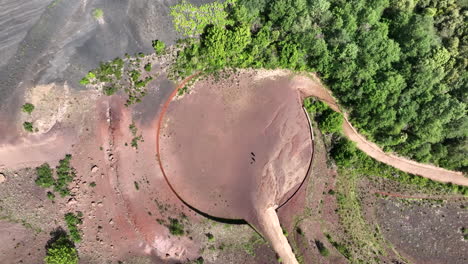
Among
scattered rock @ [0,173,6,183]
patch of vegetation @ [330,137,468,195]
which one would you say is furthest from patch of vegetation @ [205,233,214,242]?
scattered rock @ [0,173,6,183]

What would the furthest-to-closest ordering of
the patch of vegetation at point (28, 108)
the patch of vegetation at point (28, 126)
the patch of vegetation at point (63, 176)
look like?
the patch of vegetation at point (63, 176), the patch of vegetation at point (28, 126), the patch of vegetation at point (28, 108)

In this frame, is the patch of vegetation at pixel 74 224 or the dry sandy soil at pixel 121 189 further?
the patch of vegetation at pixel 74 224

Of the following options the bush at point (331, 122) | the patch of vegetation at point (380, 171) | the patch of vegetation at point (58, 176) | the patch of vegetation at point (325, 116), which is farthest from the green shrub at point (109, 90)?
the patch of vegetation at point (380, 171)

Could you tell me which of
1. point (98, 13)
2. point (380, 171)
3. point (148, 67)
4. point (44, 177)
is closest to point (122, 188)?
point (44, 177)

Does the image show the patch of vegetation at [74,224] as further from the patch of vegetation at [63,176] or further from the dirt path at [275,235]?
the dirt path at [275,235]

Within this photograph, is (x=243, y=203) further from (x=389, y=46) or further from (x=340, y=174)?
→ (x=389, y=46)
